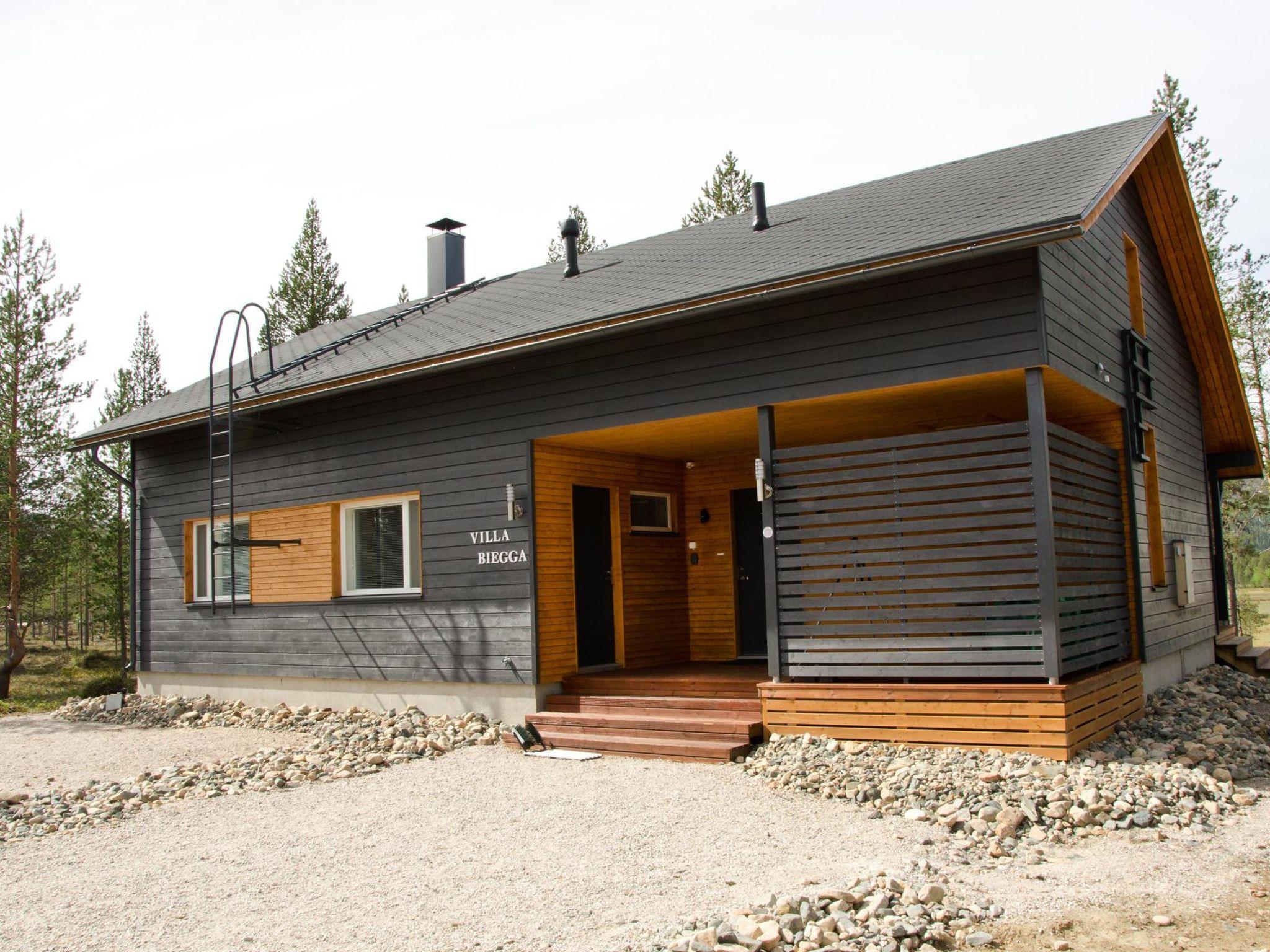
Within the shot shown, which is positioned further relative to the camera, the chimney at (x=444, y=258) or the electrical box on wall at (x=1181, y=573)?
the chimney at (x=444, y=258)

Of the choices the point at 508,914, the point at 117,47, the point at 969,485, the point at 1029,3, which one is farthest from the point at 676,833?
the point at 1029,3

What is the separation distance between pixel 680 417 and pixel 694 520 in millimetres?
2954

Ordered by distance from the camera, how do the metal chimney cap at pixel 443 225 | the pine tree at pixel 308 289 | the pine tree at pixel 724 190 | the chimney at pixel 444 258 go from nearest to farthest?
the chimney at pixel 444 258
the metal chimney cap at pixel 443 225
the pine tree at pixel 724 190
the pine tree at pixel 308 289

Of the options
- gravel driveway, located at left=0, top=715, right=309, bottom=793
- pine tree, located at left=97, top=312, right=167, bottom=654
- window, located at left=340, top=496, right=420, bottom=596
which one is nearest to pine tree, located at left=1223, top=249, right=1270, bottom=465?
window, located at left=340, top=496, right=420, bottom=596

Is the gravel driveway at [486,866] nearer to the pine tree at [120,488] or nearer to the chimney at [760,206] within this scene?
the chimney at [760,206]

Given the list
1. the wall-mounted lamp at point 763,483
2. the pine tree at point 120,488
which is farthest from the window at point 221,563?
the pine tree at point 120,488

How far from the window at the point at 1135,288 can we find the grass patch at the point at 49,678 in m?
13.6

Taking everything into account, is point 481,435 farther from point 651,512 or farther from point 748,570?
point 748,570

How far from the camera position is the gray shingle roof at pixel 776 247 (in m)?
7.29

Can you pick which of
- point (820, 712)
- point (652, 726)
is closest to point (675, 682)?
point (652, 726)

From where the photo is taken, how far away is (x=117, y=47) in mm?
6793

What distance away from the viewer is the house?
7133mm

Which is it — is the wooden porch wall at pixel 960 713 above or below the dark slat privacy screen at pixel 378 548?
below

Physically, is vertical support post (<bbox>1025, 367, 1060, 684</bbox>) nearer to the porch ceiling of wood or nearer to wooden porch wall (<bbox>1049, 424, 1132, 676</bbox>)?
Answer: wooden porch wall (<bbox>1049, 424, 1132, 676</bbox>)
